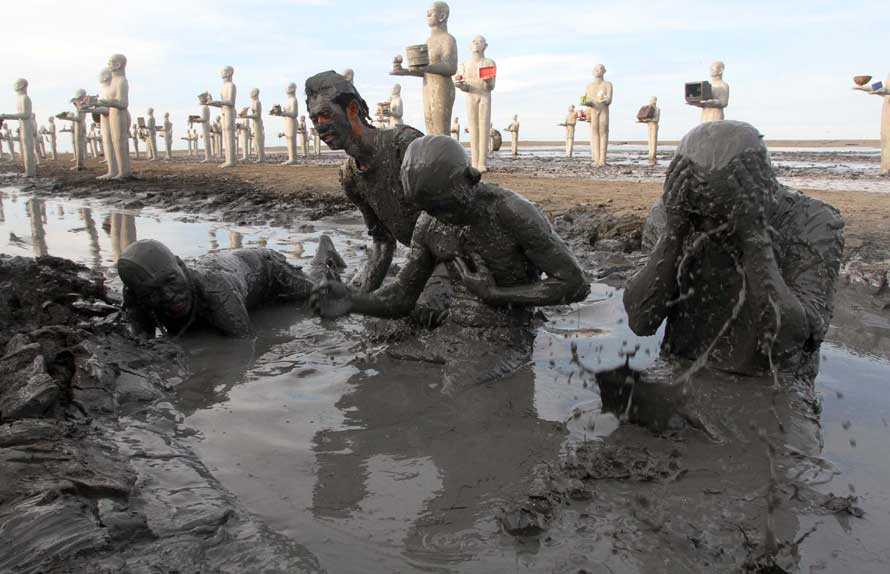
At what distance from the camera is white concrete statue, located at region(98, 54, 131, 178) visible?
17.4 metres

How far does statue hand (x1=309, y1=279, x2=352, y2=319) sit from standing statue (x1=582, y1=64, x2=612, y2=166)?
70.5 ft

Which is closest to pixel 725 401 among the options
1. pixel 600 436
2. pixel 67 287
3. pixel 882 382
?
pixel 600 436

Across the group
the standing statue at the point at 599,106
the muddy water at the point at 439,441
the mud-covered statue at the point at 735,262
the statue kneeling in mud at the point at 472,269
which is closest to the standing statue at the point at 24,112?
the standing statue at the point at 599,106

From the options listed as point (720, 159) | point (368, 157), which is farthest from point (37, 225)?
point (720, 159)

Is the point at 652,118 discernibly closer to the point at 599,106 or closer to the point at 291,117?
the point at 599,106

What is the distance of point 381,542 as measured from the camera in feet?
7.52

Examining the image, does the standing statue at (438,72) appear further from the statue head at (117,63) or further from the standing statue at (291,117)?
the standing statue at (291,117)

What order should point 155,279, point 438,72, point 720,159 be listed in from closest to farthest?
point 720,159
point 155,279
point 438,72

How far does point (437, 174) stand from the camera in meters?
3.43

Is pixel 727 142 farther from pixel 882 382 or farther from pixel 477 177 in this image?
pixel 882 382

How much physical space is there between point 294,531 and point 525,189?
11.6 meters

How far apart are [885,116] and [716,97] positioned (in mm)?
3836

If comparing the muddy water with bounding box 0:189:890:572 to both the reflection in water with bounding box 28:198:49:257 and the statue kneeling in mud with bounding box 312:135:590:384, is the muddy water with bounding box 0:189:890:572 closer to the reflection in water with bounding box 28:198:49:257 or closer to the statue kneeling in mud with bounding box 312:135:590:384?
the statue kneeling in mud with bounding box 312:135:590:384

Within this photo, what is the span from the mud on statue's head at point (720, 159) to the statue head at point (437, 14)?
468 inches
